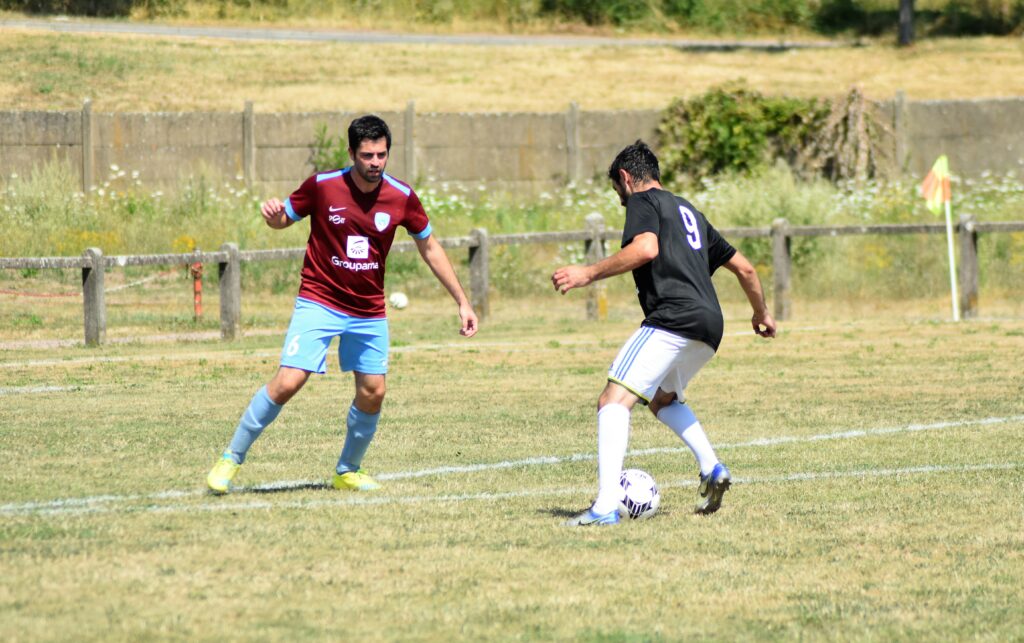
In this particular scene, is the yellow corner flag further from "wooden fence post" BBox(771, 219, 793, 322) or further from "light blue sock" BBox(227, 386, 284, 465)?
"light blue sock" BBox(227, 386, 284, 465)

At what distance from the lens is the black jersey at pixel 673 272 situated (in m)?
7.85

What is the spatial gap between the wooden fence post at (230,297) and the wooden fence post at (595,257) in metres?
5.31

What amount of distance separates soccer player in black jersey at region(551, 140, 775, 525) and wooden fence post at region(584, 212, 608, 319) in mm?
13884

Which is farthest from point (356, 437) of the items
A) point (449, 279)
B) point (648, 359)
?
point (648, 359)

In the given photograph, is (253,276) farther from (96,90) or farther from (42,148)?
(96,90)

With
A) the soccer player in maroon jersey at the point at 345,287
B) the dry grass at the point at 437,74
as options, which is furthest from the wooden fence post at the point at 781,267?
the dry grass at the point at 437,74

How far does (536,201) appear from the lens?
104 ft

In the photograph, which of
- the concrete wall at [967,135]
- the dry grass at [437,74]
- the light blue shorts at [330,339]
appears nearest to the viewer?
the light blue shorts at [330,339]

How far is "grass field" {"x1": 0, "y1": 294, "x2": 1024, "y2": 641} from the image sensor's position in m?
5.81

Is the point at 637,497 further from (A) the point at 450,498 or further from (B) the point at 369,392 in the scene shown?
(B) the point at 369,392

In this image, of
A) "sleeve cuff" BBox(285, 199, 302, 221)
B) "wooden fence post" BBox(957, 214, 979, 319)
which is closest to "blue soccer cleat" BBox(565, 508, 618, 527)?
"sleeve cuff" BBox(285, 199, 302, 221)

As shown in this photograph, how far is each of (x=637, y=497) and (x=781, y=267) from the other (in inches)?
574

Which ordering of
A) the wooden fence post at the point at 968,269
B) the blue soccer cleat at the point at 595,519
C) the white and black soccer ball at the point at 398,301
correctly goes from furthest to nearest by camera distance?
the white and black soccer ball at the point at 398,301 < the wooden fence post at the point at 968,269 < the blue soccer cleat at the point at 595,519

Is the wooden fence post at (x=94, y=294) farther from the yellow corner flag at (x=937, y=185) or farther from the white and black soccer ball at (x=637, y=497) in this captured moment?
the yellow corner flag at (x=937, y=185)
